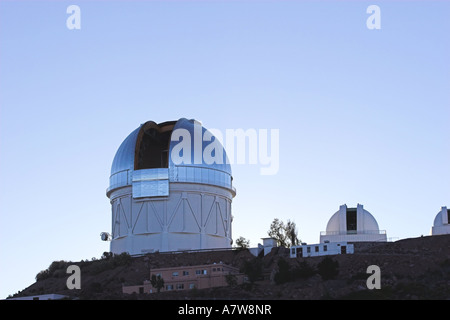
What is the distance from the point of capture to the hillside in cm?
5516

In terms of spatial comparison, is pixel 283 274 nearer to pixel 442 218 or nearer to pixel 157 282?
pixel 157 282

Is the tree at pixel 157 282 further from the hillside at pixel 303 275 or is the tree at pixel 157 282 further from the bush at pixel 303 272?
the bush at pixel 303 272

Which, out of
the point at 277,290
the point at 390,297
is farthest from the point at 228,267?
the point at 390,297

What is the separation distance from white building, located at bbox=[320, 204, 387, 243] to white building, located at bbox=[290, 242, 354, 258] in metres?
4.15

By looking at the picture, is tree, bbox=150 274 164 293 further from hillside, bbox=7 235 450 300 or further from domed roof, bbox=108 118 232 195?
domed roof, bbox=108 118 232 195

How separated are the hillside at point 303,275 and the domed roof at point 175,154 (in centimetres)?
Answer: 646

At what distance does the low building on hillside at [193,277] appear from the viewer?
6034 centimetres

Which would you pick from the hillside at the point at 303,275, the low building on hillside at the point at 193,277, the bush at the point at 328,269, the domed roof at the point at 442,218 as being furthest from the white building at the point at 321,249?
the domed roof at the point at 442,218

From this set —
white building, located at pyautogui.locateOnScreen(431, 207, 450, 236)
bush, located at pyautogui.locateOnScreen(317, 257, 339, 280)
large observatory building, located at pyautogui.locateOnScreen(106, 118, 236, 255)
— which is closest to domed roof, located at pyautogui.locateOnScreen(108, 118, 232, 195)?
large observatory building, located at pyautogui.locateOnScreen(106, 118, 236, 255)

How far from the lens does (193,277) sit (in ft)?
201
